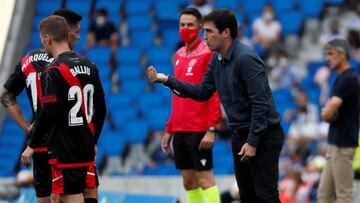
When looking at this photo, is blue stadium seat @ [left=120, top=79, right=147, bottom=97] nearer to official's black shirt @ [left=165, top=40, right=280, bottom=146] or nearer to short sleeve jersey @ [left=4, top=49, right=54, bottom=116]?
short sleeve jersey @ [left=4, top=49, right=54, bottom=116]

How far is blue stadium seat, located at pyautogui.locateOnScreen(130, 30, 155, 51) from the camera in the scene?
19844mm

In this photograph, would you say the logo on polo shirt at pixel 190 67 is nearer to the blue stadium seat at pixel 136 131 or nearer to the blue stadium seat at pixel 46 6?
the blue stadium seat at pixel 136 131

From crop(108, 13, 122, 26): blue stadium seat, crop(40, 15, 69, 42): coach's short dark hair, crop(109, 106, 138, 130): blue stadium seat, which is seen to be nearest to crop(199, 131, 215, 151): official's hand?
crop(40, 15, 69, 42): coach's short dark hair

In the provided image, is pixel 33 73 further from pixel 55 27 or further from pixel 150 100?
pixel 150 100

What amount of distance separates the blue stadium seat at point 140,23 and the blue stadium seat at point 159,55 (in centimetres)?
98

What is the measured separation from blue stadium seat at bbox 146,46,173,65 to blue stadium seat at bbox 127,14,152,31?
982 mm

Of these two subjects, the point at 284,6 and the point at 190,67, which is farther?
the point at 284,6

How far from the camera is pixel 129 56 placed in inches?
769

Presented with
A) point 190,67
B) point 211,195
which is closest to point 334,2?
point 190,67

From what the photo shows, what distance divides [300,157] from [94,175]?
723 cm

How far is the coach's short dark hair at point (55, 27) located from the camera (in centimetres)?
827

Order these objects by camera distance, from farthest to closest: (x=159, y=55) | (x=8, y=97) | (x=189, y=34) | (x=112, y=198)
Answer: (x=159, y=55) < (x=112, y=198) < (x=189, y=34) < (x=8, y=97)

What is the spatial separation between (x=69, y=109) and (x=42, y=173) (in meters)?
1.07

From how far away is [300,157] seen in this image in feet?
50.3
